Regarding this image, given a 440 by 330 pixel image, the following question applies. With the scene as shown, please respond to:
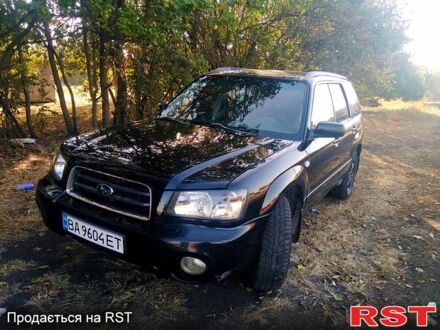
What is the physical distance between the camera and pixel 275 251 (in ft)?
8.87

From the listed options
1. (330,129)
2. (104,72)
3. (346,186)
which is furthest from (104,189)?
(104,72)

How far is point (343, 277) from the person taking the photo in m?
→ 3.32

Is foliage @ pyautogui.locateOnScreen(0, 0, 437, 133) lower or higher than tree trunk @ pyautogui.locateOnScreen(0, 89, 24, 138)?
higher

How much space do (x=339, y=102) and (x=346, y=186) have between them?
51.5 inches

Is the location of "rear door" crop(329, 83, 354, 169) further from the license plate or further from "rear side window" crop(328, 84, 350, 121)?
the license plate

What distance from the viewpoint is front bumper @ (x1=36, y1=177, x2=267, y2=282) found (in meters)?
2.27

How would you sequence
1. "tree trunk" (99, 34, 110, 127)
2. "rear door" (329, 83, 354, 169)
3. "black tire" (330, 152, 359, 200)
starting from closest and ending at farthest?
"rear door" (329, 83, 354, 169) < "black tire" (330, 152, 359, 200) < "tree trunk" (99, 34, 110, 127)

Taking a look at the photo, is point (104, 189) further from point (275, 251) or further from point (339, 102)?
point (339, 102)

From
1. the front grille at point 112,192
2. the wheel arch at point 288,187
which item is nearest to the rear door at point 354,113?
the wheel arch at point 288,187

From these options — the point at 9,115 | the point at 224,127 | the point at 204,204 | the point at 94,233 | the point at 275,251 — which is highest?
the point at 224,127

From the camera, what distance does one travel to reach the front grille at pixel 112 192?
2.39m

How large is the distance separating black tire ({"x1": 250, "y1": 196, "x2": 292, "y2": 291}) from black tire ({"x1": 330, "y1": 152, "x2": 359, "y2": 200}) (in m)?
2.49

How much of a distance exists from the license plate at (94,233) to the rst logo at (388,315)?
1749mm

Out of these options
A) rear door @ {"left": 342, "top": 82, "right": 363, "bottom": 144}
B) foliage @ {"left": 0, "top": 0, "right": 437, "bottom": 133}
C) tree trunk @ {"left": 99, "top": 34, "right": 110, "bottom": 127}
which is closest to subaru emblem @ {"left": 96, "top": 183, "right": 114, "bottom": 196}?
foliage @ {"left": 0, "top": 0, "right": 437, "bottom": 133}
